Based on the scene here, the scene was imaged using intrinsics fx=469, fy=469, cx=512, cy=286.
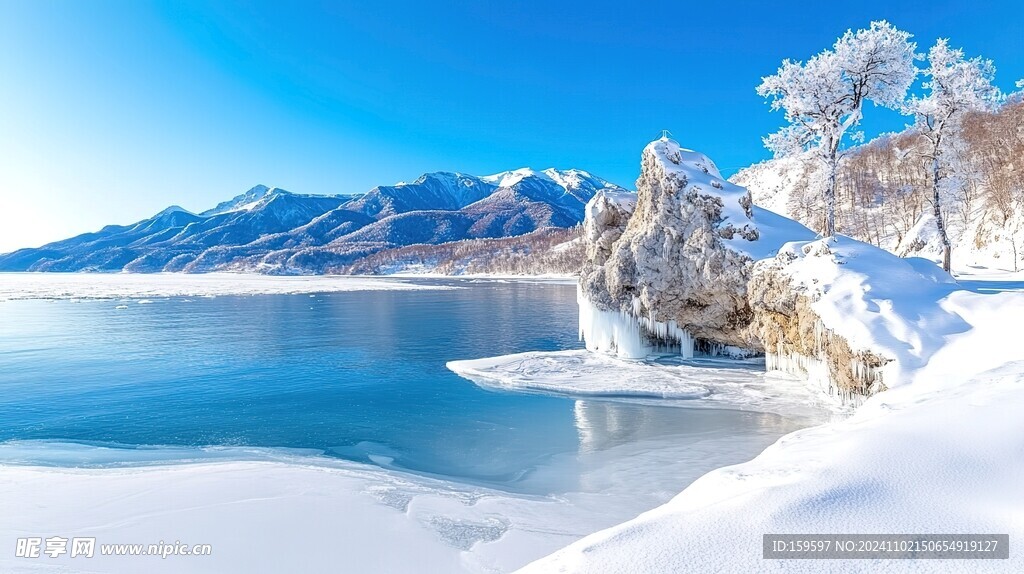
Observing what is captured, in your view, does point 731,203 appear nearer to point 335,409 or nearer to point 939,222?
point 939,222

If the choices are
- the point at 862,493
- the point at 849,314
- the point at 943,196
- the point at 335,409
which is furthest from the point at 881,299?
the point at 943,196

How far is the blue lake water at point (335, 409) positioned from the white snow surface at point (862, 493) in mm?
4558

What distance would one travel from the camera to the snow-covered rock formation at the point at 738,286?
13820mm

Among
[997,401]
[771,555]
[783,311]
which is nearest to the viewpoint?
[771,555]

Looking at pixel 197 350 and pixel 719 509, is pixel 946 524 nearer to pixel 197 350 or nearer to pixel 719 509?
pixel 719 509

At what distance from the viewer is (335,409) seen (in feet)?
52.7

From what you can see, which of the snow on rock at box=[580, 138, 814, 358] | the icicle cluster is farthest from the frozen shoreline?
the icicle cluster

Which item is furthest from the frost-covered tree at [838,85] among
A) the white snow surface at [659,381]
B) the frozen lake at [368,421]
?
the frozen lake at [368,421]

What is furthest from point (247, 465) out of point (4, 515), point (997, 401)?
point (997, 401)

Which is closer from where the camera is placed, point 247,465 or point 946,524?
point 946,524

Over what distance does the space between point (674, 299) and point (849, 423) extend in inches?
604

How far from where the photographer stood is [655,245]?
23.7m

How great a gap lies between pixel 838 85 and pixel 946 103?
737cm

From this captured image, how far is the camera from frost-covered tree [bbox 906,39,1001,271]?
2311 centimetres
